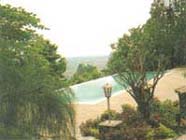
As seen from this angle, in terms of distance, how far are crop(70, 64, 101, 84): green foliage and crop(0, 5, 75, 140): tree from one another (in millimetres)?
14600

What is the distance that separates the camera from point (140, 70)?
29.7 feet

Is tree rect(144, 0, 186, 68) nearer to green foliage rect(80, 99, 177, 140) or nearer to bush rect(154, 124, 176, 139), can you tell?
green foliage rect(80, 99, 177, 140)

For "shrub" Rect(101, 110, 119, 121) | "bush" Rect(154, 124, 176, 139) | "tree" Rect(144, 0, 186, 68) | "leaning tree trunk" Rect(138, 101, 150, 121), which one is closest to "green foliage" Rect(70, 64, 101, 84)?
"tree" Rect(144, 0, 186, 68)

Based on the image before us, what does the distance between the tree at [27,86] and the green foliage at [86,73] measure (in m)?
14.6

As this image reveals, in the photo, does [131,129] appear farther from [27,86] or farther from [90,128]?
[27,86]

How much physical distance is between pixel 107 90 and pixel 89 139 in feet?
3.23

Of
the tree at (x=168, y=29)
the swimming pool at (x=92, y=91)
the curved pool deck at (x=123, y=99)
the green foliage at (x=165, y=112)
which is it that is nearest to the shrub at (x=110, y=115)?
the curved pool deck at (x=123, y=99)

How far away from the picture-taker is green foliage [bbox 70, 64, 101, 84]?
17.9 m

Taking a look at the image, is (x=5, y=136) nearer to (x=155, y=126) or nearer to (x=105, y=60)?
(x=155, y=126)

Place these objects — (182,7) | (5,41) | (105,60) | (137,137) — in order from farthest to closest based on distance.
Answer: (105,60) < (182,7) < (137,137) < (5,41)

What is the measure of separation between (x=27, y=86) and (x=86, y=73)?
16.4 metres

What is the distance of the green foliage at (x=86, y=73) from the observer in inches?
706

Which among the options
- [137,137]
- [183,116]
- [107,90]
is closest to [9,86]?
[137,137]

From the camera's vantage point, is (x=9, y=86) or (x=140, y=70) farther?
(x=140, y=70)
